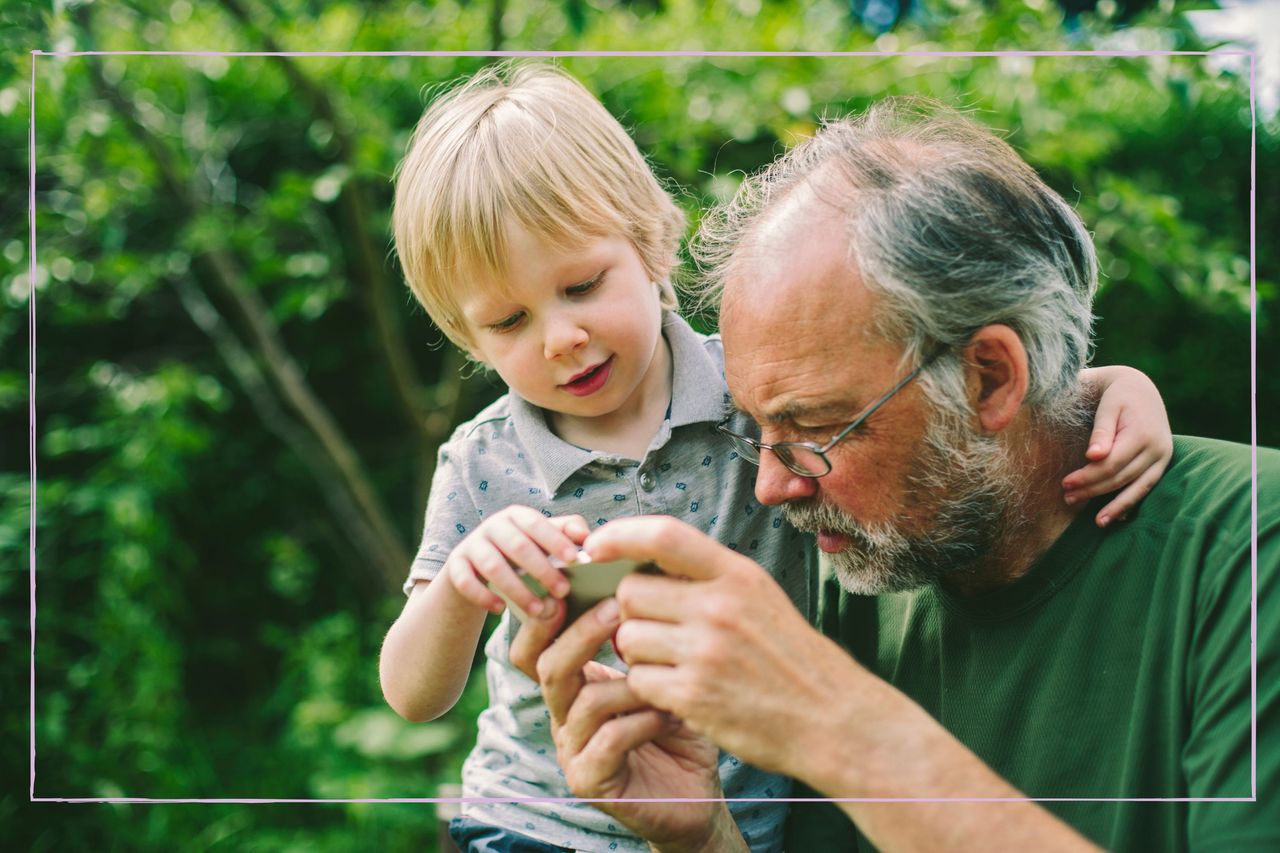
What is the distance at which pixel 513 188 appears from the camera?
149 cm

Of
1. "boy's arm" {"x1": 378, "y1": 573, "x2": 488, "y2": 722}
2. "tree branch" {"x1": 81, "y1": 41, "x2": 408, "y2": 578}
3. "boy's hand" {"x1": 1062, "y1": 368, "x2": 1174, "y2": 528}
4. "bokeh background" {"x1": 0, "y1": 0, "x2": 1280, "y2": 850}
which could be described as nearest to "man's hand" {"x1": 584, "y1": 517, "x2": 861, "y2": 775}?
"boy's arm" {"x1": 378, "y1": 573, "x2": 488, "y2": 722}

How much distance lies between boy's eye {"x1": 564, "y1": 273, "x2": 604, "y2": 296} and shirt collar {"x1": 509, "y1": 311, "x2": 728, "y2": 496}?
0.66ft

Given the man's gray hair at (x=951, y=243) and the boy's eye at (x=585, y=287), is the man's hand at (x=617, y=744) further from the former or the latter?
the man's gray hair at (x=951, y=243)

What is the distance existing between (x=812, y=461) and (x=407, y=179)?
2.56 ft

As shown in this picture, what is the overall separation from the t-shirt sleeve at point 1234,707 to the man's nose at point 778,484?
1.67 ft

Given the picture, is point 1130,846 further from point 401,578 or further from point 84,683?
point 84,683

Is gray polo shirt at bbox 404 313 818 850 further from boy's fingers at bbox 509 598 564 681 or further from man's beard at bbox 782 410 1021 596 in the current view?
boy's fingers at bbox 509 598 564 681

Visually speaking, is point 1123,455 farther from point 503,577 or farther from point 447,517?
point 447,517

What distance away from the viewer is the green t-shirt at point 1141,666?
1.22m

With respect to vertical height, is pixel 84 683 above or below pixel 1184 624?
below

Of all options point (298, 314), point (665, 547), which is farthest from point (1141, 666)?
point (298, 314)

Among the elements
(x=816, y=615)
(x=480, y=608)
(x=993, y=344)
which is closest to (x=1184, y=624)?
(x=993, y=344)

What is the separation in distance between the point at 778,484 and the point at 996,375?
1.16 feet

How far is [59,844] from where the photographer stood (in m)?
3.19
